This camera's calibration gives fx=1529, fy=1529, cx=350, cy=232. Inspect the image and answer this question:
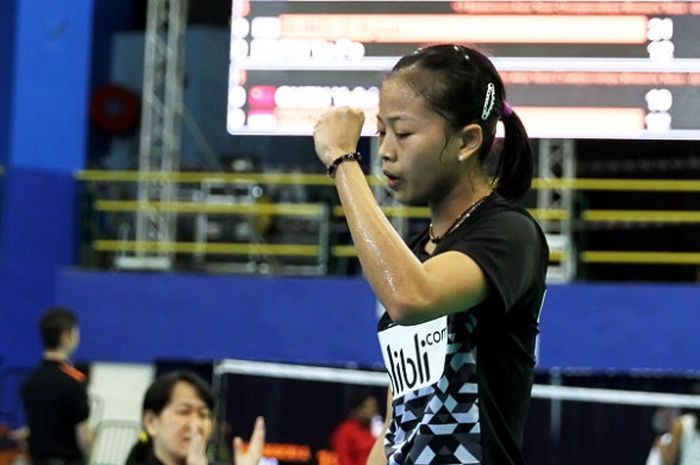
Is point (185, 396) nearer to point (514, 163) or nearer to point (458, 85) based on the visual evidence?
point (514, 163)

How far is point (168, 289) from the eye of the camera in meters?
10.4

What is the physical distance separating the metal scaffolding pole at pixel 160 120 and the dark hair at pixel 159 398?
7.12 metres

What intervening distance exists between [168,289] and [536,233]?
8055mm

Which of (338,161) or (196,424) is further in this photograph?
(196,424)

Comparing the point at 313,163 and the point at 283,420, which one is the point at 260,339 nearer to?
the point at 283,420

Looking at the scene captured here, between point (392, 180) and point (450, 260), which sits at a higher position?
point (392, 180)

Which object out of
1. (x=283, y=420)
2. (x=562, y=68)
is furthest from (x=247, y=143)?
(x=562, y=68)

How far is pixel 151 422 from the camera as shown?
4.31 m

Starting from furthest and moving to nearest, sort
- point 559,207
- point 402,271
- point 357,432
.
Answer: point 559,207
point 357,432
point 402,271

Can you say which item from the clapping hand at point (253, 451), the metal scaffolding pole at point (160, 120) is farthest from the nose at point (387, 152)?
the metal scaffolding pole at point (160, 120)

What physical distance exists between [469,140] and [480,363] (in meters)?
0.37

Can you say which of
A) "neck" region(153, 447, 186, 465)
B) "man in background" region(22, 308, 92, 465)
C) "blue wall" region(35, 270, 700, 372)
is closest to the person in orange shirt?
"blue wall" region(35, 270, 700, 372)

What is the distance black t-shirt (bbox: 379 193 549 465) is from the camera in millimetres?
2434

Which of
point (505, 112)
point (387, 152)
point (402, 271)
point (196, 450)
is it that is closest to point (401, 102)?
point (387, 152)
